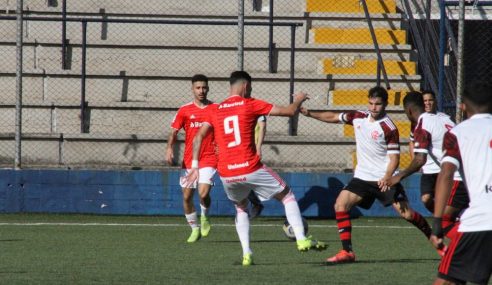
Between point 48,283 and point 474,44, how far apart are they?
52.0 ft

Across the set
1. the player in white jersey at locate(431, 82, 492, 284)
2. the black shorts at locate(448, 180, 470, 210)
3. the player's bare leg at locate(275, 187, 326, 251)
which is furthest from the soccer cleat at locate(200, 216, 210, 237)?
the player in white jersey at locate(431, 82, 492, 284)

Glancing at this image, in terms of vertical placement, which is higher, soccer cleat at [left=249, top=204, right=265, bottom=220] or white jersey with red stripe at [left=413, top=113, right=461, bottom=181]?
white jersey with red stripe at [left=413, top=113, right=461, bottom=181]

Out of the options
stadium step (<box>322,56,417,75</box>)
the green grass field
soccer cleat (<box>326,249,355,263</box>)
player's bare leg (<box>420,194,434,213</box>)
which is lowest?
the green grass field

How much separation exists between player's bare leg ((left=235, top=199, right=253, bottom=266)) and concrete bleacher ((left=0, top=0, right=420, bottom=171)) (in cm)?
815

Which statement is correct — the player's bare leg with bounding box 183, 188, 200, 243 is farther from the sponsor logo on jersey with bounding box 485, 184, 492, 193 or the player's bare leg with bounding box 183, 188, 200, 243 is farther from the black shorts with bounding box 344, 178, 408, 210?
the sponsor logo on jersey with bounding box 485, 184, 492, 193

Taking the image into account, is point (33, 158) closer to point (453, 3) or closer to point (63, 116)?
point (63, 116)

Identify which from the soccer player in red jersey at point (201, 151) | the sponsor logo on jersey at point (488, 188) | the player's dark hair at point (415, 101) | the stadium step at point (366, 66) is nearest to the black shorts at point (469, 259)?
the sponsor logo on jersey at point (488, 188)

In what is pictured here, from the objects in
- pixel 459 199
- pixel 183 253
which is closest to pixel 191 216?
pixel 183 253

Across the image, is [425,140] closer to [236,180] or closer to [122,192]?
[236,180]

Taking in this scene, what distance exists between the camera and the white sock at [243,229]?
12094 millimetres

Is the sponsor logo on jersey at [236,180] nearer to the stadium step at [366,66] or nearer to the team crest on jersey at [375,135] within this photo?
the team crest on jersey at [375,135]

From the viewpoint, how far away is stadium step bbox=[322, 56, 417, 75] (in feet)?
73.8

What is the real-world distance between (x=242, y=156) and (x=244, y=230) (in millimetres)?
796

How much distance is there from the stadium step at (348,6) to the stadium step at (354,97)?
94.5 inches
